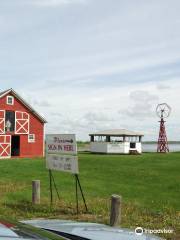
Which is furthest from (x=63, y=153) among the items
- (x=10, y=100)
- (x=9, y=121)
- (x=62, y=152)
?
(x=10, y=100)

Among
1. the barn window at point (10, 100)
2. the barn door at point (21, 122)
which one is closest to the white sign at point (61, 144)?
the barn window at point (10, 100)

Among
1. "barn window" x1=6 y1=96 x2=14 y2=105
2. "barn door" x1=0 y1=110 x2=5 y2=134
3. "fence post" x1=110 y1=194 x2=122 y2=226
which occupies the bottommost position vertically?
"fence post" x1=110 y1=194 x2=122 y2=226

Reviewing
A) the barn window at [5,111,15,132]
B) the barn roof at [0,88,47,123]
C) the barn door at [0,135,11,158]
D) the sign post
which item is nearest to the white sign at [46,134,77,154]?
the sign post

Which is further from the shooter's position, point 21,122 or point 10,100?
point 21,122

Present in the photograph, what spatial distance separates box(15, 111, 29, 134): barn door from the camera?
5209 cm

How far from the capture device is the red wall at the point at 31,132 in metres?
51.9

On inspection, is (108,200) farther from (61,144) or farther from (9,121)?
(9,121)

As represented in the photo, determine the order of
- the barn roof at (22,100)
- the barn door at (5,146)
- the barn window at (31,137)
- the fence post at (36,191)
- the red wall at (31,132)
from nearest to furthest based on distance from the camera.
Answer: the fence post at (36,191) → the barn door at (5,146) → the barn roof at (22,100) → the red wall at (31,132) → the barn window at (31,137)

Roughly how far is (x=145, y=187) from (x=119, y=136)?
49824mm

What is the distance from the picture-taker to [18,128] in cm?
5216

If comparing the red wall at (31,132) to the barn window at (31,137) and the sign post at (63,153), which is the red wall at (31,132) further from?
the sign post at (63,153)

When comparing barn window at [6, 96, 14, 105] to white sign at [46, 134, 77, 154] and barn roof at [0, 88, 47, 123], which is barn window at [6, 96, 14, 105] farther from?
white sign at [46, 134, 77, 154]

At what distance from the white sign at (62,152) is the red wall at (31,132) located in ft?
120

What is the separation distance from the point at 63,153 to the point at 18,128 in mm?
38799
